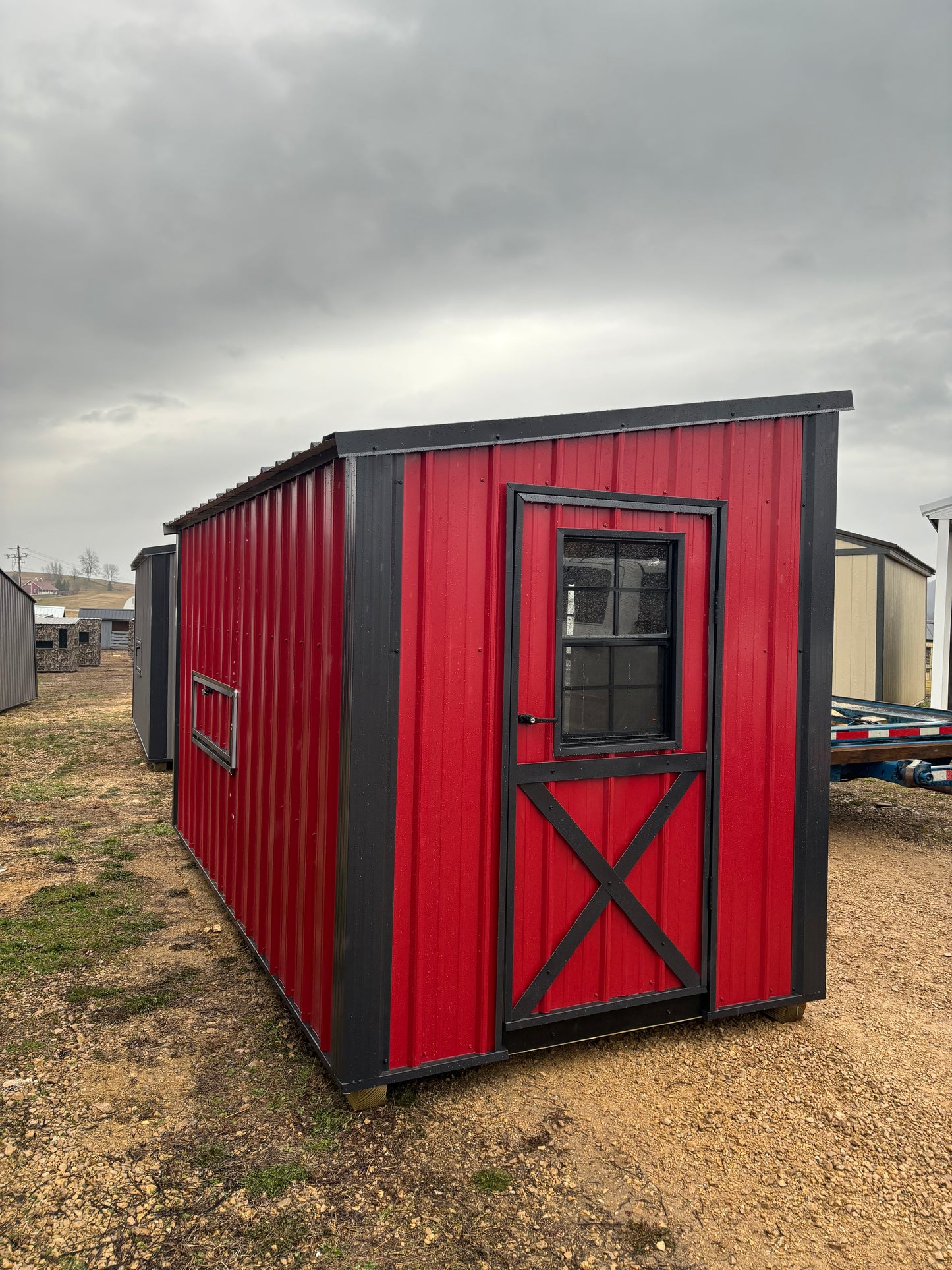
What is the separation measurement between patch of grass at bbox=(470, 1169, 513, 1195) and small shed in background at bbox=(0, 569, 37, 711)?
17.0 metres

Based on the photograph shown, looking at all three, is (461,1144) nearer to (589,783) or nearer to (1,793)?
(589,783)

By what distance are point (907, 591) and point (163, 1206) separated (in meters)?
16.1

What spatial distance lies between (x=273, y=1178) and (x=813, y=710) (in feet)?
10.7

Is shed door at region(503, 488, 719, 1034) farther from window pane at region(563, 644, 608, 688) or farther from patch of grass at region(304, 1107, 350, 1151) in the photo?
patch of grass at region(304, 1107, 350, 1151)

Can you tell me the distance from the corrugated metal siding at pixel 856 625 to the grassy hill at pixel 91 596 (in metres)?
66.6

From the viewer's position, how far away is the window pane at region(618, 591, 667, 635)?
12.9ft

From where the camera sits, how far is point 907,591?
1574 cm

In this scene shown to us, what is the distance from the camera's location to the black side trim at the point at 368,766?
3.37 meters

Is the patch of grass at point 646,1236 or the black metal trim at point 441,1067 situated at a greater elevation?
the black metal trim at point 441,1067

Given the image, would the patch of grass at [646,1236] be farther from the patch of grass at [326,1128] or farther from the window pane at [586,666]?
the window pane at [586,666]

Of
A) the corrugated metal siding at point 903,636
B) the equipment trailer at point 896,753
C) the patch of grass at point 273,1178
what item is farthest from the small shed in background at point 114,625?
the patch of grass at point 273,1178

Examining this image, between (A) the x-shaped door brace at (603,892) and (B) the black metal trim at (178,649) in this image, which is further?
A: (B) the black metal trim at (178,649)

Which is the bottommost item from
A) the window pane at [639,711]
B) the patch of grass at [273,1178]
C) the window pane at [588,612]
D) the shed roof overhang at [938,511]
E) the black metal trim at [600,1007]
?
the patch of grass at [273,1178]

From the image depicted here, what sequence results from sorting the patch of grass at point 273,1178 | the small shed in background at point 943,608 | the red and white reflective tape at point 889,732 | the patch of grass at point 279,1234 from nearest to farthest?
the patch of grass at point 279,1234 < the patch of grass at point 273,1178 < the red and white reflective tape at point 889,732 < the small shed in background at point 943,608
